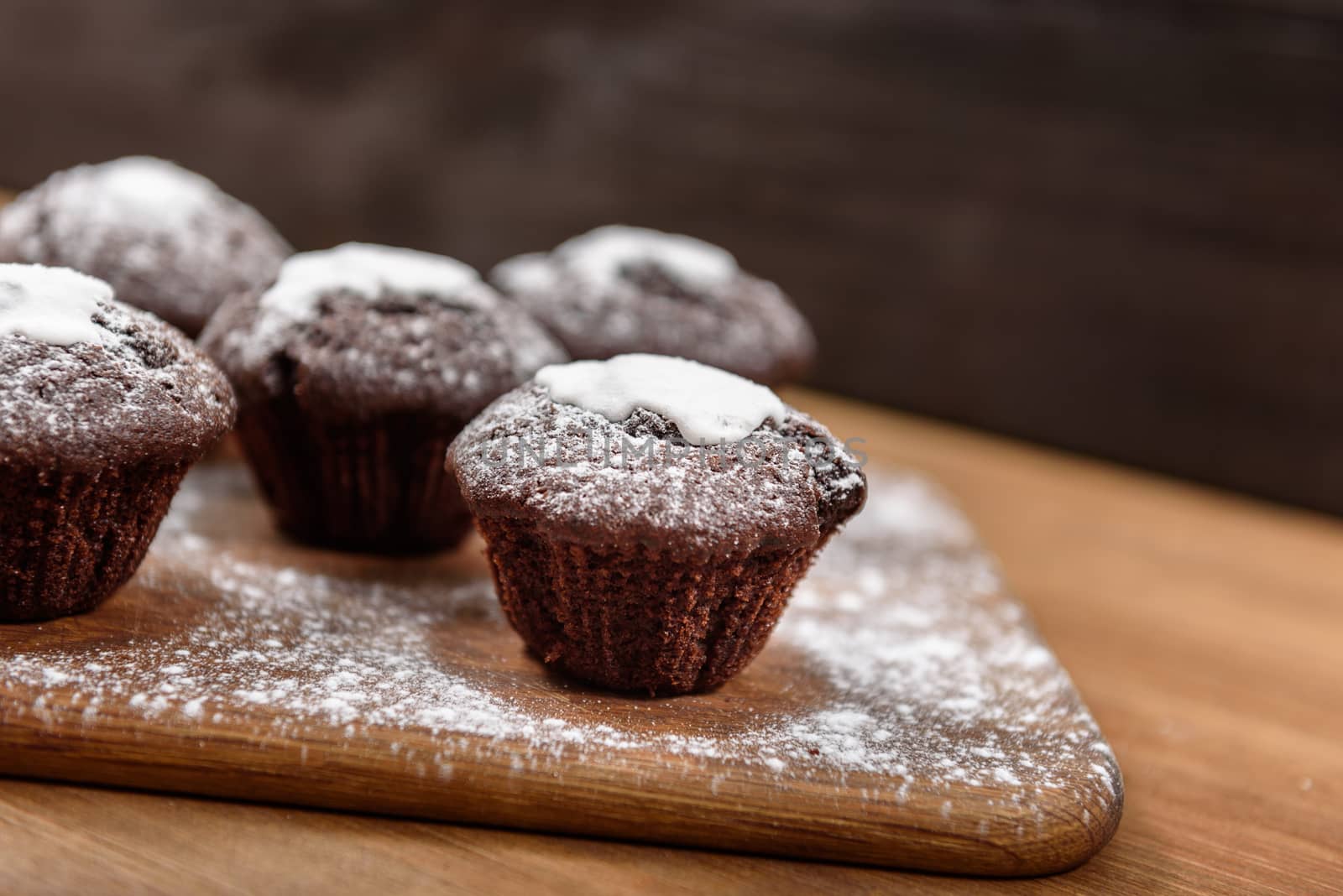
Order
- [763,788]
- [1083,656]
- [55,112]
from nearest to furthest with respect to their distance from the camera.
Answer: [763,788], [1083,656], [55,112]

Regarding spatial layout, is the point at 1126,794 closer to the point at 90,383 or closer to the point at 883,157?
the point at 90,383

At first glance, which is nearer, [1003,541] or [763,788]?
[763,788]

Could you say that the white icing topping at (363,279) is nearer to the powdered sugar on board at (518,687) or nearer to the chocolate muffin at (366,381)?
the chocolate muffin at (366,381)

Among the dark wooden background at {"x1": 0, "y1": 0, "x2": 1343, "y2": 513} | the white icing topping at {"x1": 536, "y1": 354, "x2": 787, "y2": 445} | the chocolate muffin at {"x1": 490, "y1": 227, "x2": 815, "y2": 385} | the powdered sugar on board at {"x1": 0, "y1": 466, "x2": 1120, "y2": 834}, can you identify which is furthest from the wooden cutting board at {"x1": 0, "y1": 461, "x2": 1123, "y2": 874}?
the dark wooden background at {"x1": 0, "y1": 0, "x2": 1343, "y2": 513}

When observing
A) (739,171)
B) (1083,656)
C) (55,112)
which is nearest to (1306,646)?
(1083,656)

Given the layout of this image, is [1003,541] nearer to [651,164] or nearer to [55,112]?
[651,164]

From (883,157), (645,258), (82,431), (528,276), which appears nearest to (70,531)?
(82,431)

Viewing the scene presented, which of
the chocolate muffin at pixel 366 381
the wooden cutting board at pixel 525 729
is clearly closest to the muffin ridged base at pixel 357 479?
the chocolate muffin at pixel 366 381

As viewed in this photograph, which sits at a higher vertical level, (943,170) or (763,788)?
(943,170)
